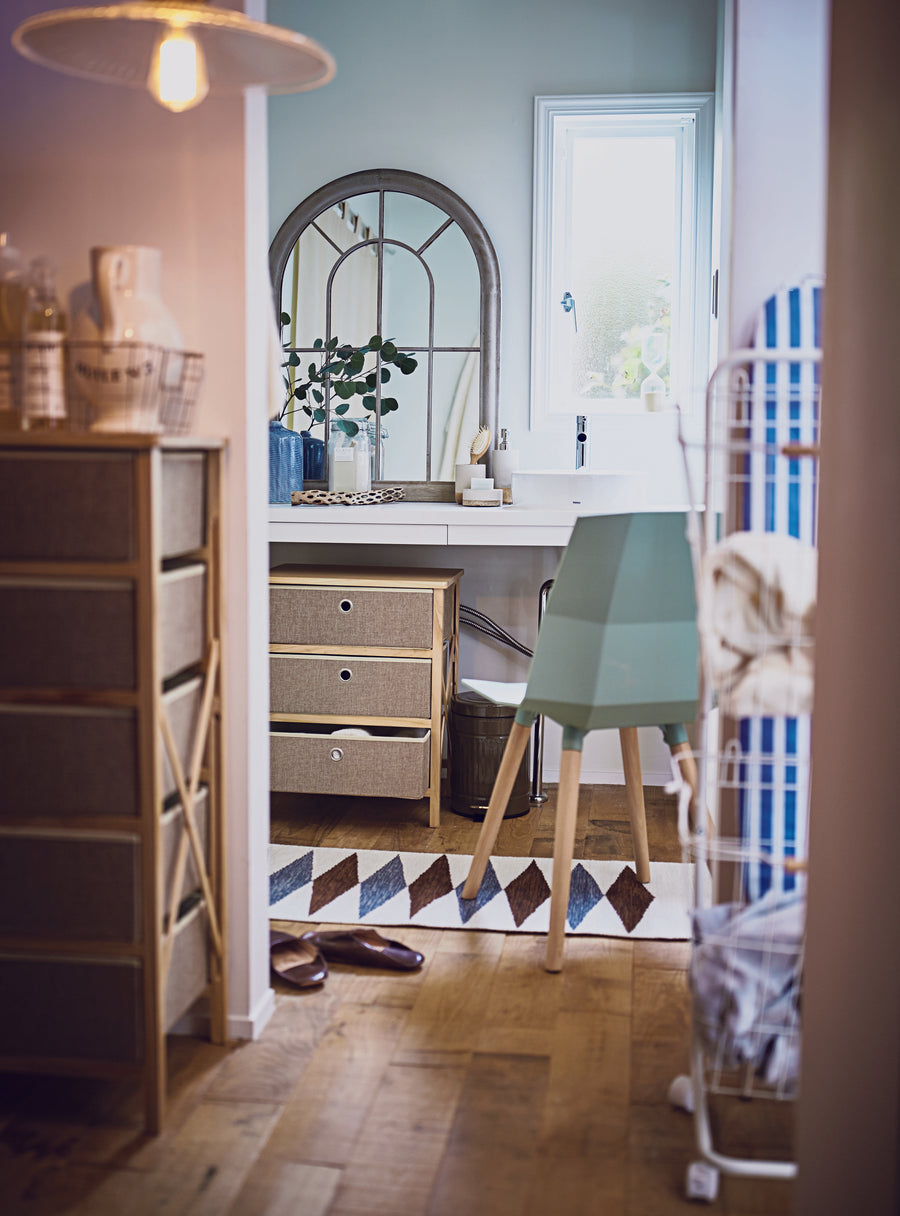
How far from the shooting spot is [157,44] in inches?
64.7

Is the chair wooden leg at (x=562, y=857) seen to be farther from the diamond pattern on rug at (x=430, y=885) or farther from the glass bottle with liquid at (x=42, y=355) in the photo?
the glass bottle with liquid at (x=42, y=355)

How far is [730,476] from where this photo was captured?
190 centimetres

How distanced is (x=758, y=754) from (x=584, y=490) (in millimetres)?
1667

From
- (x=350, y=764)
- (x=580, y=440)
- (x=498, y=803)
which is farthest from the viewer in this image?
(x=580, y=440)

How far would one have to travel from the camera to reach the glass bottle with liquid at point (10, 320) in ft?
6.08

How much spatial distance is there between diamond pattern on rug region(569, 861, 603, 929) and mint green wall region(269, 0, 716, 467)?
146cm

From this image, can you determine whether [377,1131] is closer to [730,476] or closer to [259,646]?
[259,646]

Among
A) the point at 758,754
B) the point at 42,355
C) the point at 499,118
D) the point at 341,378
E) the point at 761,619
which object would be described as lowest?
the point at 758,754

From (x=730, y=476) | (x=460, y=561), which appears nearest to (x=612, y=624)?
(x=730, y=476)

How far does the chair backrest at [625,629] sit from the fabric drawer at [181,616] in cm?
83

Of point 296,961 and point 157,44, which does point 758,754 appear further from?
point 157,44

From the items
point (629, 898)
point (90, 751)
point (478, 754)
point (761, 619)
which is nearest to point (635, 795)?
point (629, 898)

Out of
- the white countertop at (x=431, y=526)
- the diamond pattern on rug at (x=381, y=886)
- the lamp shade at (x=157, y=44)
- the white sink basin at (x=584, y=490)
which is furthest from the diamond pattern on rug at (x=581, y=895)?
the lamp shade at (x=157, y=44)

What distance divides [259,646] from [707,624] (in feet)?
2.73
